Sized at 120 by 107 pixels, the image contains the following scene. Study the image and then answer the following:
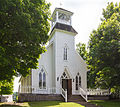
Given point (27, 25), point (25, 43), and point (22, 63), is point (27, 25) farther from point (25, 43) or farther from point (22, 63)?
point (22, 63)

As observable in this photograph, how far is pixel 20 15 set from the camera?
33.1 ft

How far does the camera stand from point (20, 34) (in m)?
11.1

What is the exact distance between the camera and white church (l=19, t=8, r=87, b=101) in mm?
18489

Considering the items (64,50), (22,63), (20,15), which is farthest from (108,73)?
(20,15)

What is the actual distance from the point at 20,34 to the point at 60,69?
32.7 ft

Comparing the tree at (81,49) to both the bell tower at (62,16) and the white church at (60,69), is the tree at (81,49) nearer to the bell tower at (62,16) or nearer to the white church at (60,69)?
the white church at (60,69)

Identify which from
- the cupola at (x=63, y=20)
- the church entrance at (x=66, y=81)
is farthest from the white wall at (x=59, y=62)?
the cupola at (x=63, y=20)

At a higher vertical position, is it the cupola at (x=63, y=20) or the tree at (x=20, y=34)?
the cupola at (x=63, y=20)

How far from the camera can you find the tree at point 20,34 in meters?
10.0

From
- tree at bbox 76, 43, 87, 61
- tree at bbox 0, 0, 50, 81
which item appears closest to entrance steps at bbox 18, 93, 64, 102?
tree at bbox 0, 0, 50, 81

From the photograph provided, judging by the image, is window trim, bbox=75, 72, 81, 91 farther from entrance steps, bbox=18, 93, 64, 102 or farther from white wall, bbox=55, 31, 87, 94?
entrance steps, bbox=18, 93, 64, 102

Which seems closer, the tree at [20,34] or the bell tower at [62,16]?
the tree at [20,34]

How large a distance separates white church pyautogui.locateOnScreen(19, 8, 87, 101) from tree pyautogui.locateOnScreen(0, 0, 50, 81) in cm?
594

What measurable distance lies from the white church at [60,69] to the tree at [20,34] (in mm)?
5940
